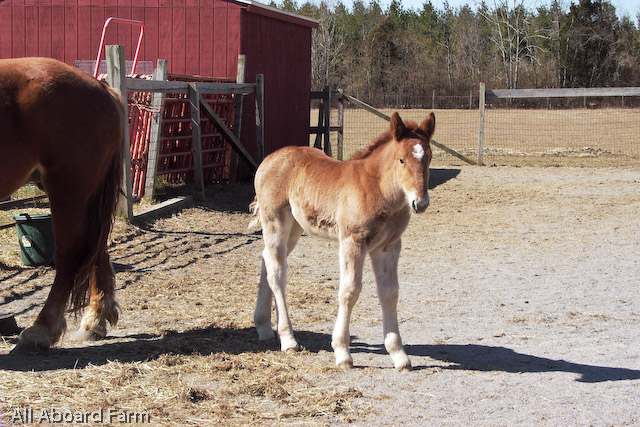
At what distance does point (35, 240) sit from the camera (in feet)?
23.2

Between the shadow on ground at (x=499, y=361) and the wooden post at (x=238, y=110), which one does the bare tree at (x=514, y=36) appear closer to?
the wooden post at (x=238, y=110)

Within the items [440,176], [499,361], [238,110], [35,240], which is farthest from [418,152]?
[440,176]

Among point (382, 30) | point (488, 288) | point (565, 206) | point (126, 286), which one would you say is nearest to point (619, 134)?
point (565, 206)

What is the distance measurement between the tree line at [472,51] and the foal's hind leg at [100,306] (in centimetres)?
2896

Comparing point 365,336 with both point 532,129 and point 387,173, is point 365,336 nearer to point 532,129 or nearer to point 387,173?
point 387,173

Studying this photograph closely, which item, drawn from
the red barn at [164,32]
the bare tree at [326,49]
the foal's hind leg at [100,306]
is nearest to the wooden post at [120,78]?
the foal's hind leg at [100,306]

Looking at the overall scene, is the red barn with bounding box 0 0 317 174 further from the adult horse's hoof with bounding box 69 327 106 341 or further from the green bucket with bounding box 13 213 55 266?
the adult horse's hoof with bounding box 69 327 106 341

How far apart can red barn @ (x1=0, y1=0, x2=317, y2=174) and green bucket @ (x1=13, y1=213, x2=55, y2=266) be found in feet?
23.3

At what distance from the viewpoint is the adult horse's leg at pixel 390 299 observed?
4.55 meters

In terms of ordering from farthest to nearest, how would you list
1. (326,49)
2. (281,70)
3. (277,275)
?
(326,49), (281,70), (277,275)

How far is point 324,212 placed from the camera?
189 inches

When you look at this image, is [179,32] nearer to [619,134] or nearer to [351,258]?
[351,258]

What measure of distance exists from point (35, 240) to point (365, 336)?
3687mm

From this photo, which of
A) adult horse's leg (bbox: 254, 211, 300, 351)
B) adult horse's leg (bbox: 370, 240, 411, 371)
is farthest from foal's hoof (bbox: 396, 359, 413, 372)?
adult horse's leg (bbox: 254, 211, 300, 351)
